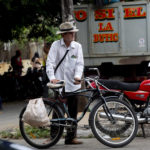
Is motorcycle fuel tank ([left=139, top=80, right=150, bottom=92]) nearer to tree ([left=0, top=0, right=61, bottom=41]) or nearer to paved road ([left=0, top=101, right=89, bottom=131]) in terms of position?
paved road ([left=0, top=101, right=89, bottom=131])

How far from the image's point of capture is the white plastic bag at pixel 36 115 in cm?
615

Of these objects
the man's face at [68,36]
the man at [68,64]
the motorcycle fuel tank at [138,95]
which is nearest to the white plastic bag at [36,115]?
the man at [68,64]

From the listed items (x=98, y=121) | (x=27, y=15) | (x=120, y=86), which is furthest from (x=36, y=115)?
(x=27, y=15)

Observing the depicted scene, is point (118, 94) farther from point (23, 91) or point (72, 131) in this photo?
point (23, 91)

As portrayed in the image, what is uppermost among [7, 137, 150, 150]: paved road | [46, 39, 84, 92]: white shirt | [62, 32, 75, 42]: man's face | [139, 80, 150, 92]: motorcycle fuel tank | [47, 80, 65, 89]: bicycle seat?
[62, 32, 75, 42]: man's face

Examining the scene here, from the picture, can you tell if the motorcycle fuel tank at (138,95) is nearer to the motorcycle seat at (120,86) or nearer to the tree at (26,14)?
the motorcycle seat at (120,86)

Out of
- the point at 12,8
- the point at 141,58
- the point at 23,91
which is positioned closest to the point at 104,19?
the point at 141,58

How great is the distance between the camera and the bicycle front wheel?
6.31 meters

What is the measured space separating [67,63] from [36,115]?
3.15ft

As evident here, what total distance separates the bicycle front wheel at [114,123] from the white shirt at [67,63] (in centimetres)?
54

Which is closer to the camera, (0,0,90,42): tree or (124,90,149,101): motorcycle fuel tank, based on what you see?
(124,90,149,101): motorcycle fuel tank

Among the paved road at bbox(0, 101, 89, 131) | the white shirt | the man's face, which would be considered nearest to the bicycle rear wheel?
the white shirt

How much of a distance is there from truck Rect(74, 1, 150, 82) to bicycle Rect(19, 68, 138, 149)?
274 inches

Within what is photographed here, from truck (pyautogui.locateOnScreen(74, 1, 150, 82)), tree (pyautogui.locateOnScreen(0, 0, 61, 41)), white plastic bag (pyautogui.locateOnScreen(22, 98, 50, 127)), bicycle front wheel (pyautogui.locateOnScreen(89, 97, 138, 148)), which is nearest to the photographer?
white plastic bag (pyautogui.locateOnScreen(22, 98, 50, 127))
